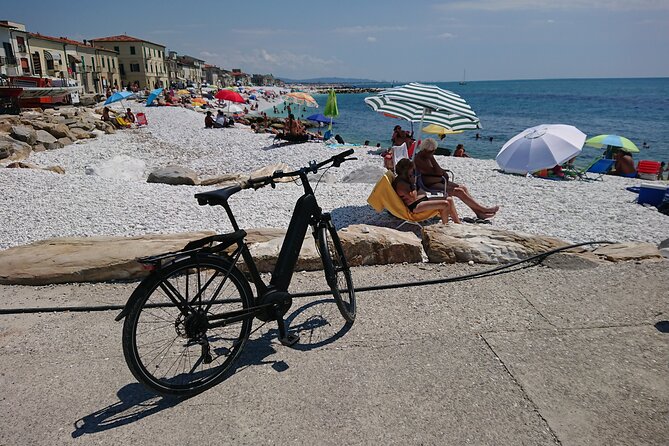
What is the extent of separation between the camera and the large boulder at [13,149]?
14.0 meters

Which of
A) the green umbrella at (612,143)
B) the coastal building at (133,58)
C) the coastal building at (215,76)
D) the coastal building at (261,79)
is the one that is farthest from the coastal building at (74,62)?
the coastal building at (261,79)

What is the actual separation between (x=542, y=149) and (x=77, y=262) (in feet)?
33.5

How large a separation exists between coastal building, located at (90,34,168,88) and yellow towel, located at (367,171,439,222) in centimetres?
7566

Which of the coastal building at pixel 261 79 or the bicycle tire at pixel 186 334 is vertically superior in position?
Answer: the coastal building at pixel 261 79

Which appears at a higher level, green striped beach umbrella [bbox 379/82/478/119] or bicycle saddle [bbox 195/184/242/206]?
green striped beach umbrella [bbox 379/82/478/119]

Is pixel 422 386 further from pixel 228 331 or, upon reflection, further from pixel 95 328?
pixel 95 328

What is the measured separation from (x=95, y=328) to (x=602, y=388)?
3.89 meters

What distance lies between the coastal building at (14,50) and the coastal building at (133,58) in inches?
1086

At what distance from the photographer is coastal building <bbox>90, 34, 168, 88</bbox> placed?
71.7 meters

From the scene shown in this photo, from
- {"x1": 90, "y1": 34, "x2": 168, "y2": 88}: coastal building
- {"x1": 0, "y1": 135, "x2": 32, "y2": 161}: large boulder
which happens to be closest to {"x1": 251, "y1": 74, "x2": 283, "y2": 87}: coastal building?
{"x1": 90, "y1": 34, "x2": 168, "y2": 88}: coastal building

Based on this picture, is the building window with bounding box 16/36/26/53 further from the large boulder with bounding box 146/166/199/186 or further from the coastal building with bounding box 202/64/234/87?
the coastal building with bounding box 202/64/234/87

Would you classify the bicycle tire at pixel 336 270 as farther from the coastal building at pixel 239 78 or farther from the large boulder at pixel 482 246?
the coastal building at pixel 239 78

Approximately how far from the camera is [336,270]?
379cm

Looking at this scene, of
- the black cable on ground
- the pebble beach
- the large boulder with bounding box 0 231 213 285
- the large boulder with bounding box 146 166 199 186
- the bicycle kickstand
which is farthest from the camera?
the large boulder with bounding box 146 166 199 186
